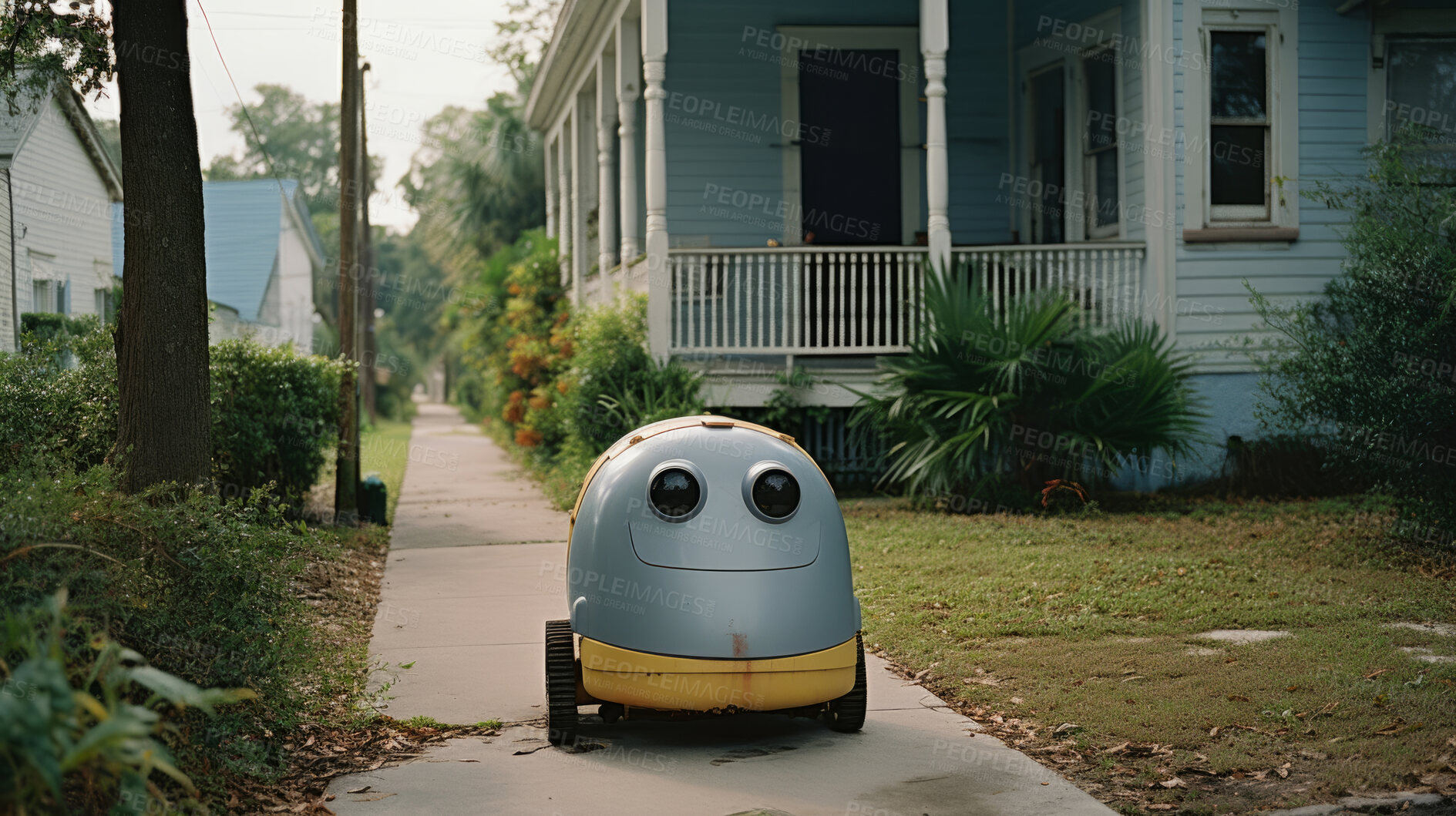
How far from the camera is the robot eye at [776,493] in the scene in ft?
15.2

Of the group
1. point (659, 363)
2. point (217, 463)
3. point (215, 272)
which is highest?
point (215, 272)

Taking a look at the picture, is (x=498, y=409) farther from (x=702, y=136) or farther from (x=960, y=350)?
(x=960, y=350)

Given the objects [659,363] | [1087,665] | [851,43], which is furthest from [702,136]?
[1087,665]

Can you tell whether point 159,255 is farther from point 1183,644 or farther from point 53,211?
point 53,211

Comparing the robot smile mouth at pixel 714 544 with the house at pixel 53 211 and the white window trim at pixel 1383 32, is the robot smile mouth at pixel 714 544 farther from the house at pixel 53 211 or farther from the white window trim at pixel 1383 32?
the house at pixel 53 211

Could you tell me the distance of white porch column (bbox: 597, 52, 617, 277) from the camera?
1602 centimetres

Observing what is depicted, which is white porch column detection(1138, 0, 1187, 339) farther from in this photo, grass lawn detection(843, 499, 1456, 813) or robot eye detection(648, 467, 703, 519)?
robot eye detection(648, 467, 703, 519)

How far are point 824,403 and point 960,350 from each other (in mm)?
1754

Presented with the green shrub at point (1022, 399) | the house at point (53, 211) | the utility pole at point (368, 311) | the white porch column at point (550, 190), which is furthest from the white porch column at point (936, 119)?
the utility pole at point (368, 311)

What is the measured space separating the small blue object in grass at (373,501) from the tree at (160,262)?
616cm

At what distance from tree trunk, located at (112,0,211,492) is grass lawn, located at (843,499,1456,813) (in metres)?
3.89

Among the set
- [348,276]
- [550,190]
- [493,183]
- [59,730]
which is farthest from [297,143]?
[59,730]

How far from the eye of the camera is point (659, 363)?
12.2m

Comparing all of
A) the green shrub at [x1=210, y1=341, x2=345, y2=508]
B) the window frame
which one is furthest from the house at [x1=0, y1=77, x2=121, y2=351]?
the window frame
